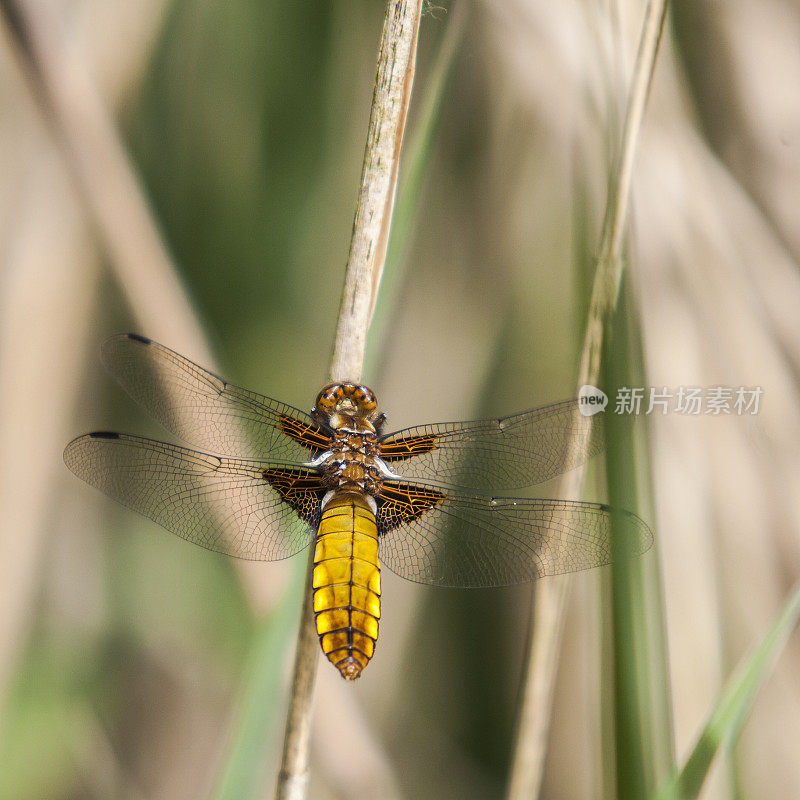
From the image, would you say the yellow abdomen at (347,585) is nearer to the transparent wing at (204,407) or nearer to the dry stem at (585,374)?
the transparent wing at (204,407)

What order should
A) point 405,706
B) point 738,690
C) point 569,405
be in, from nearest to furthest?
point 738,690, point 569,405, point 405,706

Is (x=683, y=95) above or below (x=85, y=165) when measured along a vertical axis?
above

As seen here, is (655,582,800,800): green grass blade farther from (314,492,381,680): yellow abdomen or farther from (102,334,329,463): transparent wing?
(102,334,329,463): transparent wing

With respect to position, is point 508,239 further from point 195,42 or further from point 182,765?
point 182,765

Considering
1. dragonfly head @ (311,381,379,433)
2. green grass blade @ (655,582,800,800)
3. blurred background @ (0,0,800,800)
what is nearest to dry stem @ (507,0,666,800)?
blurred background @ (0,0,800,800)

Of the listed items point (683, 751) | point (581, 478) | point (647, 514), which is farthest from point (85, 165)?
point (683, 751)
